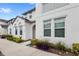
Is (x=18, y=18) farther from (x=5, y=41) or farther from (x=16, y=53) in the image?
(x=16, y=53)

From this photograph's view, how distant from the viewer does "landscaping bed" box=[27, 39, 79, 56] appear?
5.63m

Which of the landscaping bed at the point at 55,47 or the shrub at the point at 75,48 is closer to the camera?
the shrub at the point at 75,48

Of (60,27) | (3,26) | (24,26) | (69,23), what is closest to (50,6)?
(60,27)

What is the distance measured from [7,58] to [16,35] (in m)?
1.44

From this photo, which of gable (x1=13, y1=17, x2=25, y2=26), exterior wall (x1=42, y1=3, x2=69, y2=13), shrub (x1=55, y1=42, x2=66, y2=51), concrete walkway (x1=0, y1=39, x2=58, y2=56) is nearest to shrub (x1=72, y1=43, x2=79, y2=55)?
shrub (x1=55, y1=42, x2=66, y2=51)

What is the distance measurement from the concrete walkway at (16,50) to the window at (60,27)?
4.24 feet

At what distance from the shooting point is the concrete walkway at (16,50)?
6.06 m

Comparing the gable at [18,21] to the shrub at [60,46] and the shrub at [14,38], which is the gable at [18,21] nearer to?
the shrub at [14,38]

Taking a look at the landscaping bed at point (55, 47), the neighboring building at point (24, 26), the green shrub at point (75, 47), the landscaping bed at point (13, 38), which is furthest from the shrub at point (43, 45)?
the green shrub at point (75, 47)

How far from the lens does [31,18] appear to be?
6855mm

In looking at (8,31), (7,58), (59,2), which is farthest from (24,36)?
(59,2)

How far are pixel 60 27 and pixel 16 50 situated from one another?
2.50 meters

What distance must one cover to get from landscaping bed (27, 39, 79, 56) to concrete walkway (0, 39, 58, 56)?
0.87 ft

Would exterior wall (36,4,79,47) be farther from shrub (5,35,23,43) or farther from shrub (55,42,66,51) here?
shrub (5,35,23,43)
